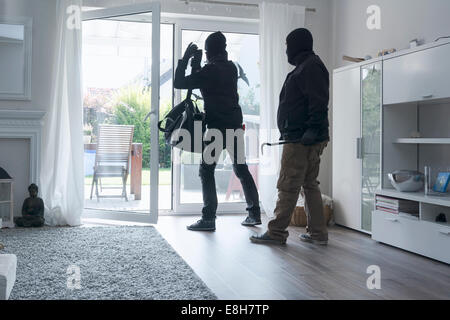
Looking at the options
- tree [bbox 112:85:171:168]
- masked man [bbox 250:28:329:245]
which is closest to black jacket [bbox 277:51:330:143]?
masked man [bbox 250:28:329:245]

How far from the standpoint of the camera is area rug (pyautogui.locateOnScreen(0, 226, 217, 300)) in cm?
231

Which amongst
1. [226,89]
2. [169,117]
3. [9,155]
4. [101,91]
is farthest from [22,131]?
[226,89]

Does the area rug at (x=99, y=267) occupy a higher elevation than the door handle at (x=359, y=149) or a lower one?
lower

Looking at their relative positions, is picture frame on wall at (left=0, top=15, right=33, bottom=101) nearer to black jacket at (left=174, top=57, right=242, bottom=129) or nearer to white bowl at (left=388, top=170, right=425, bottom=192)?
black jacket at (left=174, top=57, right=242, bottom=129)

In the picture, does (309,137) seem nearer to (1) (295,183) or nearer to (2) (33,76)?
(1) (295,183)

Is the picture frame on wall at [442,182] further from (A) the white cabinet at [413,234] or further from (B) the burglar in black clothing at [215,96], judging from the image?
(B) the burglar in black clothing at [215,96]

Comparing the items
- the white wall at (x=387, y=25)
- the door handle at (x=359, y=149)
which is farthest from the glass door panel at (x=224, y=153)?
the door handle at (x=359, y=149)

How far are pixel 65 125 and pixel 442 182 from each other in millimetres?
3156

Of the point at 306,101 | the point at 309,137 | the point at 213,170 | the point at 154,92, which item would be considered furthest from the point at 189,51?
the point at 309,137

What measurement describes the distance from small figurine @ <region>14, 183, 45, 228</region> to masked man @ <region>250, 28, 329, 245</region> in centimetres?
198

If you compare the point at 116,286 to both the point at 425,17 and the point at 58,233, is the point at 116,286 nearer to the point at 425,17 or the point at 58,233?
the point at 58,233

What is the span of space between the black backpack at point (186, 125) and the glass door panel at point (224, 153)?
3.63 ft

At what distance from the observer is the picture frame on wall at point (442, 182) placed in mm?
3340

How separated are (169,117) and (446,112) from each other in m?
2.10
